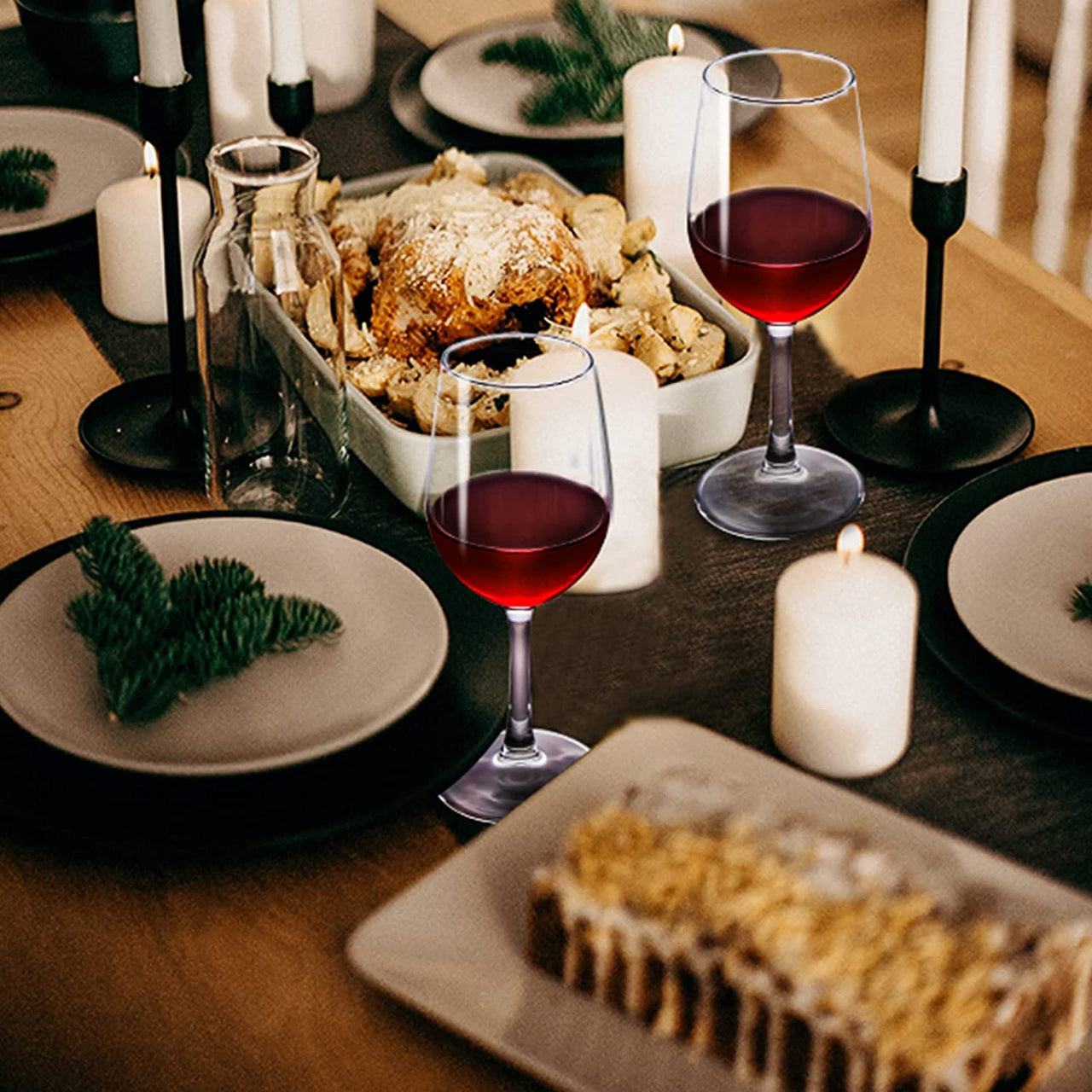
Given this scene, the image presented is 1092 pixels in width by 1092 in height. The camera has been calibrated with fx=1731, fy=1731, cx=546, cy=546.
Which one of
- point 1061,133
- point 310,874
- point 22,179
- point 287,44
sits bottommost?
point 1061,133

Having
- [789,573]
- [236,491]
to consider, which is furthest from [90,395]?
[789,573]

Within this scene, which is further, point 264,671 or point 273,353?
point 273,353

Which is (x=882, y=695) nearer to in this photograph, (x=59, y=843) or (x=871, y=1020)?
(x=871, y=1020)

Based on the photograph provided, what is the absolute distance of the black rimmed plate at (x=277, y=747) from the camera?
0.90m

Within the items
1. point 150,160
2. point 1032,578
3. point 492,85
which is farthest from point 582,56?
point 1032,578

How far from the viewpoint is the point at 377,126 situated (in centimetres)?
182

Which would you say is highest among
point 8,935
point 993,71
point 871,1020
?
point 871,1020

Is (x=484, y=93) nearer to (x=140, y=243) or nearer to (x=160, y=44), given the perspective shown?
(x=140, y=243)

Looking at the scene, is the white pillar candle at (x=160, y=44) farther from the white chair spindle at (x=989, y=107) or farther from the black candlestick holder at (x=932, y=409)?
the white chair spindle at (x=989, y=107)

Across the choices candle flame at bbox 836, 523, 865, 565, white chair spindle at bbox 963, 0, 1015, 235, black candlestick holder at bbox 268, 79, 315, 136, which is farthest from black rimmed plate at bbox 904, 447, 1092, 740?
white chair spindle at bbox 963, 0, 1015, 235

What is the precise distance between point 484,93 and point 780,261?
2.45 feet

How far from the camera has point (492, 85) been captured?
182 centimetres

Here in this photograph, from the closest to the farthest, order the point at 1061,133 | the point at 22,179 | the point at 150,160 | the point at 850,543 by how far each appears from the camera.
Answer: the point at 850,543 → the point at 150,160 → the point at 22,179 → the point at 1061,133

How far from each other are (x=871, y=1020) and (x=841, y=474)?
616mm
